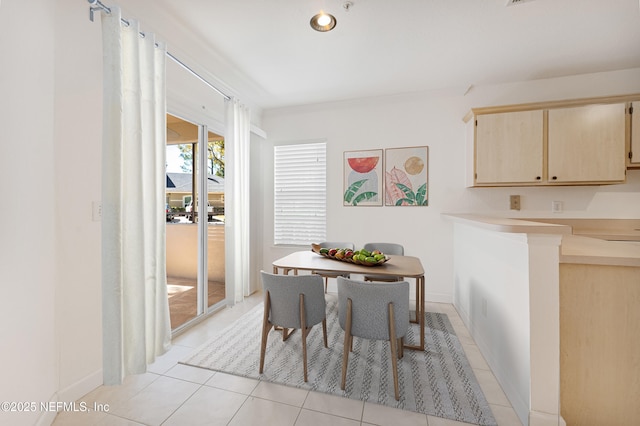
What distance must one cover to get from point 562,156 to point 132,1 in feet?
13.3

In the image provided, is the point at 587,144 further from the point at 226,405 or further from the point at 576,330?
the point at 226,405

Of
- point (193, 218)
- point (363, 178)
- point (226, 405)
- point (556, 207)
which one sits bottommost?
point (226, 405)

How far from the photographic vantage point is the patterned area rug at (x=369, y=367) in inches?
65.9

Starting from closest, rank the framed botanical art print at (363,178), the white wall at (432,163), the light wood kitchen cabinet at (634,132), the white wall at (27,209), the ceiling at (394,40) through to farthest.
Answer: the white wall at (27,209) < the ceiling at (394,40) < the light wood kitchen cabinet at (634,132) < the white wall at (432,163) < the framed botanical art print at (363,178)

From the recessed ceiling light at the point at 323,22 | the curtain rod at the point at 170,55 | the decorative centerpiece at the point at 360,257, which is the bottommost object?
the decorative centerpiece at the point at 360,257

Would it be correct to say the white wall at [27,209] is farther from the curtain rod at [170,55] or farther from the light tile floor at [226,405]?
the light tile floor at [226,405]

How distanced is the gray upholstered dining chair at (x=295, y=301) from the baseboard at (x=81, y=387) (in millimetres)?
1107

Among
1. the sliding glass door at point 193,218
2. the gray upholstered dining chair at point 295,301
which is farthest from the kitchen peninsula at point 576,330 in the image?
the sliding glass door at point 193,218

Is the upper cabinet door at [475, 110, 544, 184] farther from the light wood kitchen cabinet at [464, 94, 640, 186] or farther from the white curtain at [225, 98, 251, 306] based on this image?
the white curtain at [225, 98, 251, 306]

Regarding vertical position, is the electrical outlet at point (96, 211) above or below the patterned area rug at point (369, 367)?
above

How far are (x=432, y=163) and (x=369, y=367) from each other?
255 cm

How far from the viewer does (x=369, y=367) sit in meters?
2.03

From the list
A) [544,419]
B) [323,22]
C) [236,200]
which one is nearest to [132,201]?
[236,200]

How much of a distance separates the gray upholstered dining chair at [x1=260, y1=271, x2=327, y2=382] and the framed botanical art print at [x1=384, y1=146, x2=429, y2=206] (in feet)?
6.90
